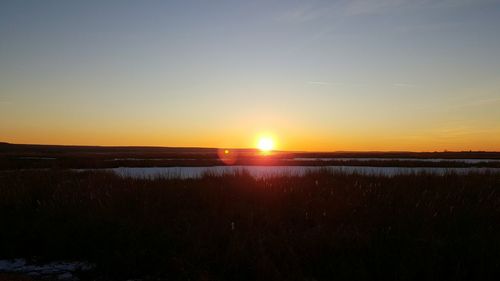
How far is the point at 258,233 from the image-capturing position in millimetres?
7414

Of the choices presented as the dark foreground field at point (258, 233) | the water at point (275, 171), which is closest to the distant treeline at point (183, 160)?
the water at point (275, 171)

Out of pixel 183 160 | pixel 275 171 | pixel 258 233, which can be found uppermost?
pixel 183 160

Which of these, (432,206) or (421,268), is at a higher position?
(432,206)

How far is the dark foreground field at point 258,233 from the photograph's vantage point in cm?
609

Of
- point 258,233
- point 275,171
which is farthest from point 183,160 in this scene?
point 258,233

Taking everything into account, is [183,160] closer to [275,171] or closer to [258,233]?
[275,171]

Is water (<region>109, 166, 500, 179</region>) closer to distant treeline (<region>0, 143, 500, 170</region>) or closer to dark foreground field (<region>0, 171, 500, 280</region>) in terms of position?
dark foreground field (<region>0, 171, 500, 280</region>)

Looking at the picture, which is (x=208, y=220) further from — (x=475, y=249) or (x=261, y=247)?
(x=475, y=249)

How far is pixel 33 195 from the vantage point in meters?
10.9

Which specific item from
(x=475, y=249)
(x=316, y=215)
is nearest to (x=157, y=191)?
(x=316, y=215)

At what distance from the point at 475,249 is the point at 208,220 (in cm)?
459

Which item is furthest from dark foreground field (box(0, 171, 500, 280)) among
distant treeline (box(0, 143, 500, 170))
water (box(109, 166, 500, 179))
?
distant treeline (box(0, 143, 500, 170))

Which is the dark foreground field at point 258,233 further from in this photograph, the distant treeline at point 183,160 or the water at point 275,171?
the distant treeline at point 183,160

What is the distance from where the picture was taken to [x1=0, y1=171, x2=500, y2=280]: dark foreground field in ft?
20.0
